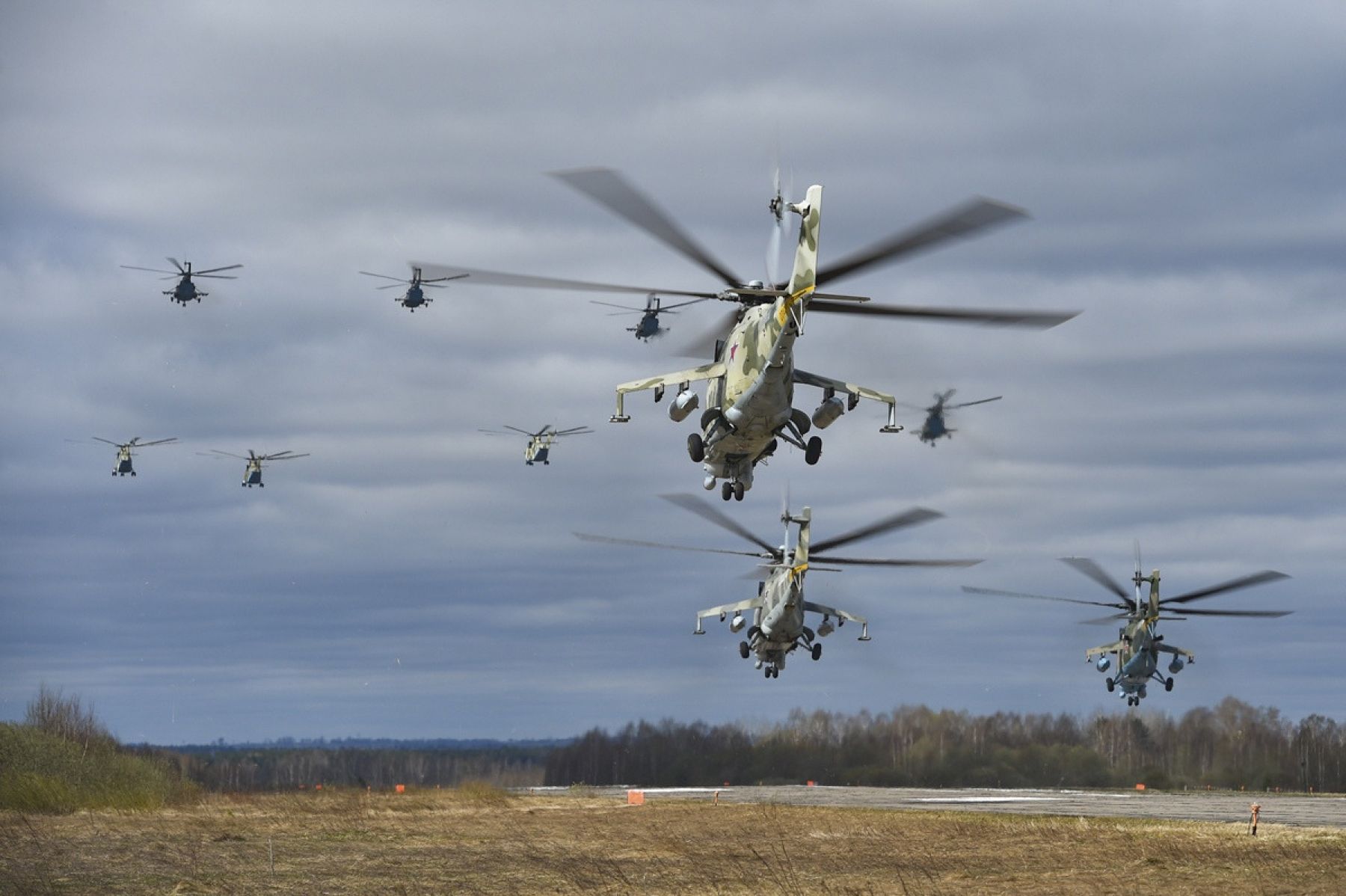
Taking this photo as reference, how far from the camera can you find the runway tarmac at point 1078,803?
48562mm

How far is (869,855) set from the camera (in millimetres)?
34406

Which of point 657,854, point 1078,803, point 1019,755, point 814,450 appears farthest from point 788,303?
point 1019,755

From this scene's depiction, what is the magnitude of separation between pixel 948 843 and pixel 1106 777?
190ft

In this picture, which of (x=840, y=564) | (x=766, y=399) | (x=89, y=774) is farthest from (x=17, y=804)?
(x=766, y=399)

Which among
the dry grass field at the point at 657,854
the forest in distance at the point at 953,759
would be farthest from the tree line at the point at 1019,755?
the dry grass field at the point at 657,854

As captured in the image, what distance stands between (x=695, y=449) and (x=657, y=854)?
350 inches

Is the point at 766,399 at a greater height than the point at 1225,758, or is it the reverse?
the point at 766,399

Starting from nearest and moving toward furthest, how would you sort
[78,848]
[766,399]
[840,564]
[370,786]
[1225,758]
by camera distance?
[766,399], [78,848], [840,564], [370,786], [1225,758]

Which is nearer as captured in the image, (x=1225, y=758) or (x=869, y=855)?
(x=869, y=855)

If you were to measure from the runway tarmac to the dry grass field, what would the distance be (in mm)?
4780

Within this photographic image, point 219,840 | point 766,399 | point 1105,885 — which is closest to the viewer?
point 1105,885

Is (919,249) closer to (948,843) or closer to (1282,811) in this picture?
(948,843)

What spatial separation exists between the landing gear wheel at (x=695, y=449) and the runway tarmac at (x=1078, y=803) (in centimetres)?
2067

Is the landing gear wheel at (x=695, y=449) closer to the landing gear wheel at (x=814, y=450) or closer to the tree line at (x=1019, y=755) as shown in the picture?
the landing gear wheel at (x=814, y=450)
